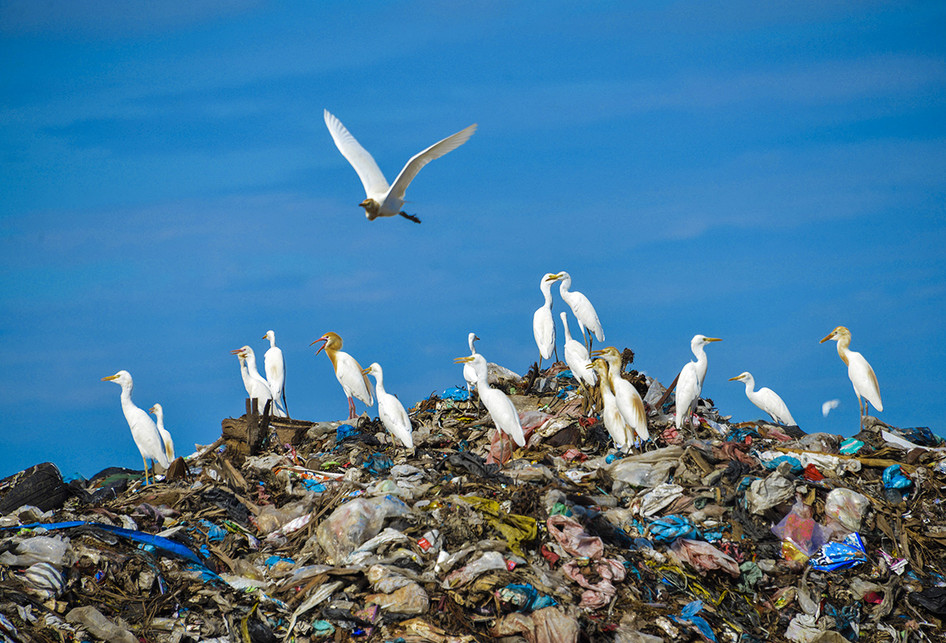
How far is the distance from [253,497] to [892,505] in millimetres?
6736

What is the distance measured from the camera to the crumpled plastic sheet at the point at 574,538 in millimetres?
7449

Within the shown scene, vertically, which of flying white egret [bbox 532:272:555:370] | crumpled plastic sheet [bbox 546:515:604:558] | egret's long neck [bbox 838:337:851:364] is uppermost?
flying white egret [bbox 532:272:555:370]

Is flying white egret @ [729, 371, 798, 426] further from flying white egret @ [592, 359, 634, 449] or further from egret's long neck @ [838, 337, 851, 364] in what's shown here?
flying white egret @ [592, 359, 634, 449]

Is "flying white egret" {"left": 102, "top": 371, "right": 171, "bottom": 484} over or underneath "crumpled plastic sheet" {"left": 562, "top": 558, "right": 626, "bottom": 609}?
over

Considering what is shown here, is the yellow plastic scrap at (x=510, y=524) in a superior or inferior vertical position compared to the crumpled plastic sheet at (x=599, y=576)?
superior

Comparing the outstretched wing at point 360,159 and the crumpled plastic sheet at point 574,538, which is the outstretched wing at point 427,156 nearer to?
the outstretched wing at point 360,159

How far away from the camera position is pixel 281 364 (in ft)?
49.8

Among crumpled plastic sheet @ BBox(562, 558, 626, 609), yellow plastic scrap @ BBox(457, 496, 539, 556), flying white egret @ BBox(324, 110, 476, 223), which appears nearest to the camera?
crumpled plastic sheet @ BBox(562, 558, 626, 609)

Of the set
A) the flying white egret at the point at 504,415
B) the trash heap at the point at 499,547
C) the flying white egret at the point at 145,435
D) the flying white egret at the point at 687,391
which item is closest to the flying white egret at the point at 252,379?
the flying white egret at the point at 145,435

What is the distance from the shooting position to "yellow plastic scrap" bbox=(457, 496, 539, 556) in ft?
24.4

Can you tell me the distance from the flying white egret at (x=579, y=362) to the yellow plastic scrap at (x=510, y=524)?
14.2ft

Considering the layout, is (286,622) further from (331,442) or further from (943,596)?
(943,596)

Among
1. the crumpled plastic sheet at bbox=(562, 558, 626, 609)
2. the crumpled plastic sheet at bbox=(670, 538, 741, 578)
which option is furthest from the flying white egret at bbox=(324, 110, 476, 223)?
the crumpled plastic sheet at bbox=(670, 538, 741, 578)

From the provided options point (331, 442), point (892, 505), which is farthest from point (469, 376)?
point (892, 505)
